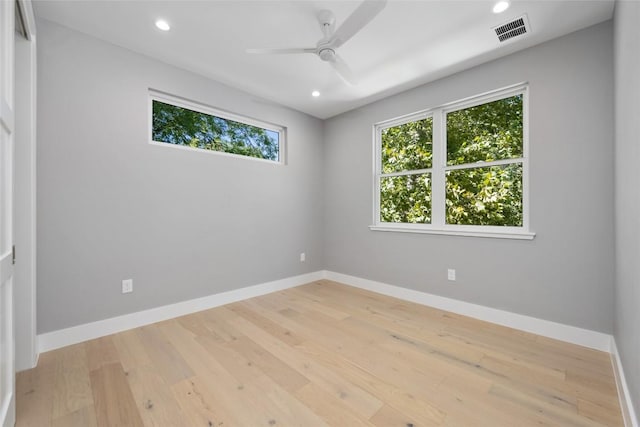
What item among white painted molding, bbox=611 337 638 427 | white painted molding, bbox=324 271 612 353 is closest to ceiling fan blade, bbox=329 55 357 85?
white painted molding, bbox=324 271 612 353

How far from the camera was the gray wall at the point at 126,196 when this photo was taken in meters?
2.18

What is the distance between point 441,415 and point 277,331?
1468mm

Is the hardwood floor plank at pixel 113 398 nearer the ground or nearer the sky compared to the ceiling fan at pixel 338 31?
nearer the ground

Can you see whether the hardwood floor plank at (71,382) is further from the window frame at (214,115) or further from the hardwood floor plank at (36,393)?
the window frame at (214,115)

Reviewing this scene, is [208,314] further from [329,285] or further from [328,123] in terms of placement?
[328,123]

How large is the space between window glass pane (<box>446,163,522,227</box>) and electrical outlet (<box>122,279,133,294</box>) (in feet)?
10.9

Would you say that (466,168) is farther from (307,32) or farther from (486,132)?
(307,32)

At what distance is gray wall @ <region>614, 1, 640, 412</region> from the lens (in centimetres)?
123

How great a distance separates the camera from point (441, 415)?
1.46 m

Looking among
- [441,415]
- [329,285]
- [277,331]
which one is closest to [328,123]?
[329,285]

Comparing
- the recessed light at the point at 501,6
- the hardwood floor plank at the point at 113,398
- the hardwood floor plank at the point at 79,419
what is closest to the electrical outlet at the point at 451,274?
the recessed light at the point at 501,6

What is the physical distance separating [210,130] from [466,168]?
2919 mm

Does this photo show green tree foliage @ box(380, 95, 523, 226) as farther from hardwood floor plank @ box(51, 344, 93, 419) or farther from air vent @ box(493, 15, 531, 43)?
hardwood floor plank @ box(51, 344, 93, 419)

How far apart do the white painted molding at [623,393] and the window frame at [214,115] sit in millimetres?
3626
